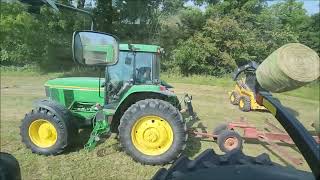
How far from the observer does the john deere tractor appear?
198 inches

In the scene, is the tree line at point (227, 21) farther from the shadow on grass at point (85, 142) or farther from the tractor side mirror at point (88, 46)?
the shadow on grass at point (85, 142)

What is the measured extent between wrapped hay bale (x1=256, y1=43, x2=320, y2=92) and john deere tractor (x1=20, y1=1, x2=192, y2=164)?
3977 millimetres

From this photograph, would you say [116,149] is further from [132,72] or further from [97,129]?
[132,72]

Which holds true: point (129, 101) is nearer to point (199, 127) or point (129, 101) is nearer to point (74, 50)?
point (199, 127)

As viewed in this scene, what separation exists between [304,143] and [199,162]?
1.27 feet

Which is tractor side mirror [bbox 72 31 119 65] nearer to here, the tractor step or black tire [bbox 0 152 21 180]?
black tire [bbox 0 152 21 180]

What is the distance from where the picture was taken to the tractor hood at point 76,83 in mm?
5910

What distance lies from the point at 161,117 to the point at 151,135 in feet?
0.88

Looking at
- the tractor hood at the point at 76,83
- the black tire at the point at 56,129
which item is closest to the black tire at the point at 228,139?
the tractor hood at the point at 76,83

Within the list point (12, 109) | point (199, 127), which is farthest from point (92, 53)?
point (12, 109)

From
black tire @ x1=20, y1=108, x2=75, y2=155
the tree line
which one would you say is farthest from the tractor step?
the tree line

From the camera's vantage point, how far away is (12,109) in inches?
328

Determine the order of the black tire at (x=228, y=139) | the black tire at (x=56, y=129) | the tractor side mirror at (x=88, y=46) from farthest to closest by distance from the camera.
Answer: the black tire at (x=228, y=139) → the black tire at (x=56, y=129) → the tractor side mirror at (x=88, y=46)

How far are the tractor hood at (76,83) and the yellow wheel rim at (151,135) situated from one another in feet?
3.30
